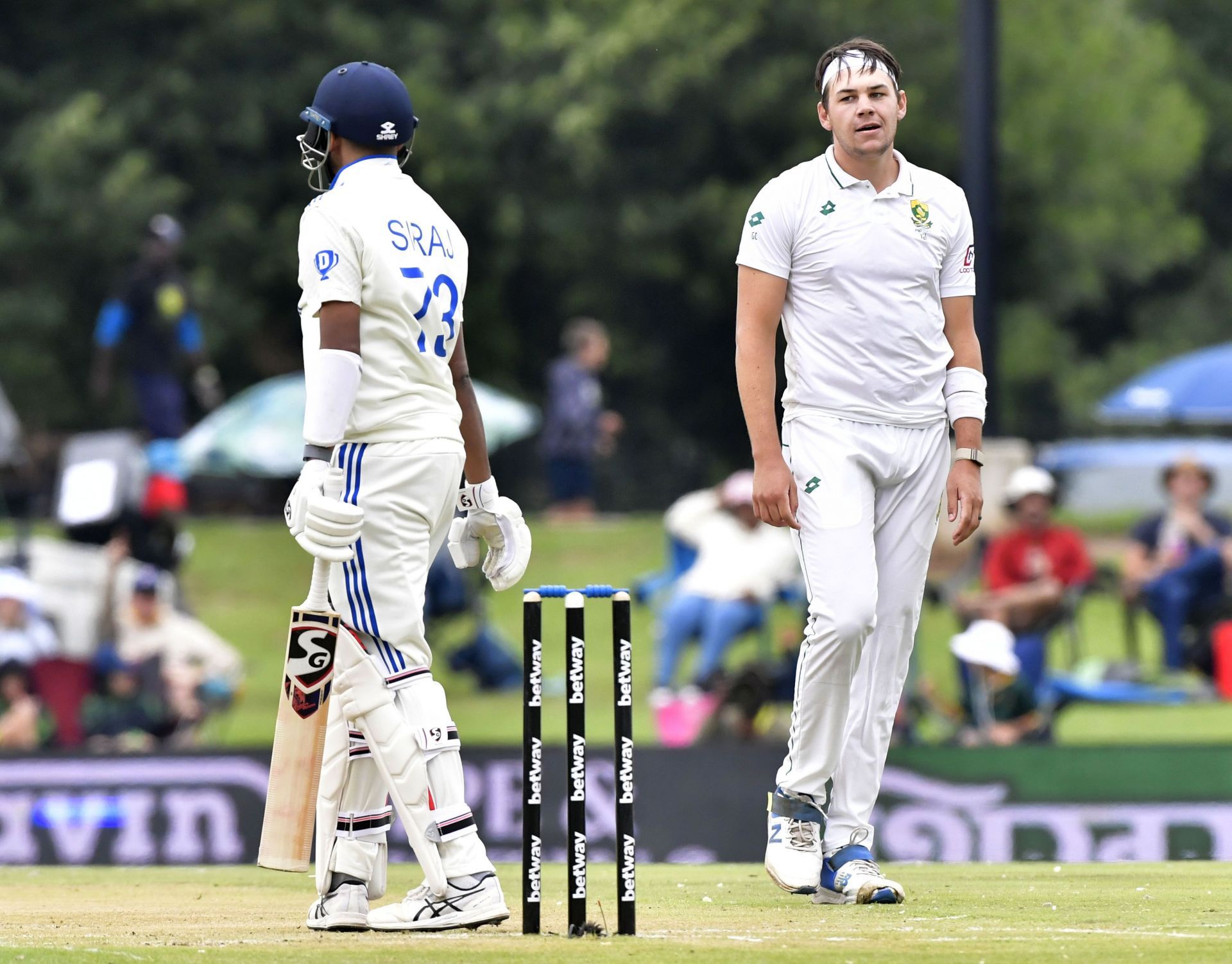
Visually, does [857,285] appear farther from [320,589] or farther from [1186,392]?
[1186,392]

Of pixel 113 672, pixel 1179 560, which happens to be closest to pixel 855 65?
pixel 113 672

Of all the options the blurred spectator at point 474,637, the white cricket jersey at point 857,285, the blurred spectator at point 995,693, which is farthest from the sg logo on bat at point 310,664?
the blurred spectator at point 474,637

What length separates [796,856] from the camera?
594 centimetres

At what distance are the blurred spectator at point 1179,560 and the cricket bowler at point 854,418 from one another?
27.4 feet

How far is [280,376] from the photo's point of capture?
2791 centimetres

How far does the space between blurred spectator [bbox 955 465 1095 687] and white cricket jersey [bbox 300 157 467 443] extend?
729 centimetres

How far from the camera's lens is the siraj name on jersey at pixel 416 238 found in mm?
5383

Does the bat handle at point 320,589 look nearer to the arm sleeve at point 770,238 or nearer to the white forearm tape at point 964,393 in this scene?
the arm sleeve at point 770,238

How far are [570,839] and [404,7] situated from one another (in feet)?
83.3

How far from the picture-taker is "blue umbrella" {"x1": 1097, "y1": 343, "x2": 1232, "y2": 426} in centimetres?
1691

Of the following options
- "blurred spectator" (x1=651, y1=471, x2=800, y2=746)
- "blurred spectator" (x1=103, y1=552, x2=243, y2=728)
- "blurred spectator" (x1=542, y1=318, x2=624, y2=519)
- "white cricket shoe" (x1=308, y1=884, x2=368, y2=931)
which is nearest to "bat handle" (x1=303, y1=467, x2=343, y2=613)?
"white cricket shoe" (x1=308, y1=884, x2=368, y2=931)

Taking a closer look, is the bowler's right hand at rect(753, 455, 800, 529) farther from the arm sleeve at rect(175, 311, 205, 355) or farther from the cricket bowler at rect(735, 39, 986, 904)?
the arm sleeve at rect(175, 311, 205, 355)

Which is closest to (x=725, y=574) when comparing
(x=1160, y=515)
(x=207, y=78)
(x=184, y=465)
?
(x=1160, y=515)

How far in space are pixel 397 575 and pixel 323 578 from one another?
0.60 ft
